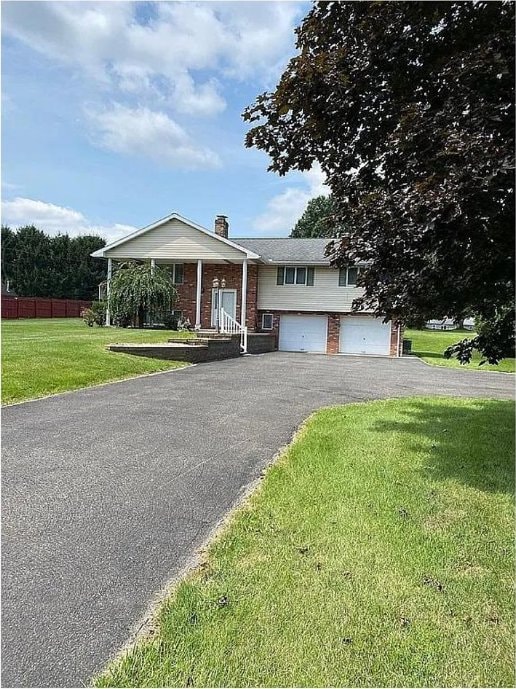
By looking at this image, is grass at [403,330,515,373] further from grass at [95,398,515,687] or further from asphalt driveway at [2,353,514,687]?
grass at [95,398,515,687]

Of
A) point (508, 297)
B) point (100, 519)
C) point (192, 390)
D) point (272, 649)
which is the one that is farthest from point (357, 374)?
point (272, 649)

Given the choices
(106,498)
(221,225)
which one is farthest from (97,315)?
(106,498)

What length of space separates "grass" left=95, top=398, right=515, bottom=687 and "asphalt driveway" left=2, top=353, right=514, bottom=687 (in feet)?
0.85

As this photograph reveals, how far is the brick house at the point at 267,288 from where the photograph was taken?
2312 centimetres

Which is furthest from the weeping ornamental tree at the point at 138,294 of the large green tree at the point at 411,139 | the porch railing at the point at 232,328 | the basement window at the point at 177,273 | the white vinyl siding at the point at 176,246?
the large green tree at the point at 411,139

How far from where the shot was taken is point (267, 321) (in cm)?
2492

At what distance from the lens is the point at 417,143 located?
444 cm

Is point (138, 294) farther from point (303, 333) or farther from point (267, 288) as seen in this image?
point (303, 333)

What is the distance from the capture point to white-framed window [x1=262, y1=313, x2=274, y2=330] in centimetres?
2486

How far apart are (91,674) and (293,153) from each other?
5507 mm

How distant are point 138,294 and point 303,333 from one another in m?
8.34

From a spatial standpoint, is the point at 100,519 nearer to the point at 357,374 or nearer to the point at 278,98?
the point at 278,98

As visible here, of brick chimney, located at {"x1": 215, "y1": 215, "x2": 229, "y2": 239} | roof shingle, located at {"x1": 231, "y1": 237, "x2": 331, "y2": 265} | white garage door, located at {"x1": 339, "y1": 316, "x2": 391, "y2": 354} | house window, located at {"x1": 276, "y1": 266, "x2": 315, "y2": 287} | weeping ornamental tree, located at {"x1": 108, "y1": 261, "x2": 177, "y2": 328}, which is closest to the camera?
weeping ornamental tree, located at {"x1": 108, "y1": 261, "x2": 177, "y2": 328}

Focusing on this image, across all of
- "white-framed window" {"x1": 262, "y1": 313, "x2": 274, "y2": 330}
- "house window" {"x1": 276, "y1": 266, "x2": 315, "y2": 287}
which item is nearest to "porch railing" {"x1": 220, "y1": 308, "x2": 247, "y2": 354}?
"white-framed window" {"x1": 262, "y1": 313, "x2": 274, "y2": 330}
